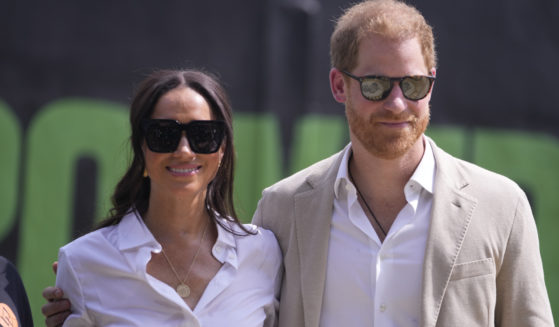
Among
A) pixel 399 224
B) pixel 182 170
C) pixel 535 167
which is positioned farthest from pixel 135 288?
pixel 535 167

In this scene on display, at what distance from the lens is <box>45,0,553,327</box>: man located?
2.54 m

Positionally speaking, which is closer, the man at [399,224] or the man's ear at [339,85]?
the man at [399,224]

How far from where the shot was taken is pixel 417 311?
2.53 metres

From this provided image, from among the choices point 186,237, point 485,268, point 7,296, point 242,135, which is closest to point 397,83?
point 485,268

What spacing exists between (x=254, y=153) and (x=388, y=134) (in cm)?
245

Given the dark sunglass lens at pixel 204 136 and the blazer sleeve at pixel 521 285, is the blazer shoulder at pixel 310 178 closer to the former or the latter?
the dark sunglass lens at pixel 204 136

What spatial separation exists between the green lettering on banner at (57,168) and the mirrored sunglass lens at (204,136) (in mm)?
2087

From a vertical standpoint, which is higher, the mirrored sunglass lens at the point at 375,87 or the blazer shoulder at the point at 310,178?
the mirrored sunglass lens at the point at 375,87

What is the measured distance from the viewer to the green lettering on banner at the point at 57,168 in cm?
448

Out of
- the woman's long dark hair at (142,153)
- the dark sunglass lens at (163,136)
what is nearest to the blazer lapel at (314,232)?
the woman's long dark hair at (142,153)

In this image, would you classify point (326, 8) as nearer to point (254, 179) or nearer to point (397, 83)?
point (254, 179)

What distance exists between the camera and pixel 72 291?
97.5 inches

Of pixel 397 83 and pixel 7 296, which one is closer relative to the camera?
pixel 7 296

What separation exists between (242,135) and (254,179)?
12.2 inches
